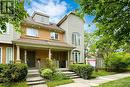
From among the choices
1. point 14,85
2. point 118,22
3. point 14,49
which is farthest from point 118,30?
point 14,49

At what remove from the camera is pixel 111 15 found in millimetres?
9367

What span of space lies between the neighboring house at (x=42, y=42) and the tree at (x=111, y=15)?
11.3m

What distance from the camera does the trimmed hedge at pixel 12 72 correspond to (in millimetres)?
14664

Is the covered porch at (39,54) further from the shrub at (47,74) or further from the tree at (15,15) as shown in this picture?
the tree at (15,15)

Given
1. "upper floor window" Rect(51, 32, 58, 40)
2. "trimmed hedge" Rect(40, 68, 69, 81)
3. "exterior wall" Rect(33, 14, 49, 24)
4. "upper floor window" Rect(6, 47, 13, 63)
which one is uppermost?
"exterior wall" Rect(33, 14, 49, 24)

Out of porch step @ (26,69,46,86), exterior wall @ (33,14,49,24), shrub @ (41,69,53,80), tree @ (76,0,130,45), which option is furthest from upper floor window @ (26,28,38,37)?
tree @ (76,0,130,45)

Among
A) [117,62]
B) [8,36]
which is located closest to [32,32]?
[8,36]

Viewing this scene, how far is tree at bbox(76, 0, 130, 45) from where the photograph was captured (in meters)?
8.94

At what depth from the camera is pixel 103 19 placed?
32.3 feet

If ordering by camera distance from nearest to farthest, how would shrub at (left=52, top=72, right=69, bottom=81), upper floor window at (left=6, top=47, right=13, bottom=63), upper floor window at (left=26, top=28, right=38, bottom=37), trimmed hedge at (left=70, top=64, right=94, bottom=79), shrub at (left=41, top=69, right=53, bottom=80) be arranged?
1. shrub at (left=41, top=69, right=53, bottom=80)
2. shrub at (left=52, top=72, right=69, bottom=81)
3. trimmed hedge at (left=70, top=64, right=94, bottom=79)
4. upper floor window at (left=6, top=47, right=13, bottom=63)
5. upper floor window at (left=26, top=28, right=38, bottom=37)

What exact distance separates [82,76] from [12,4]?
15.3 meters

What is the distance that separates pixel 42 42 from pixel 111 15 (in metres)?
14.3

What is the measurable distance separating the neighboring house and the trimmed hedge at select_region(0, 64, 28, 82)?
138 inches

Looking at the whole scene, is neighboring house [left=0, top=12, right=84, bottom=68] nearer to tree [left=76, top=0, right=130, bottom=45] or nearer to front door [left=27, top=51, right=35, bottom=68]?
front door [left=27, top=51, right=35, bottom=68]
